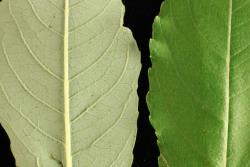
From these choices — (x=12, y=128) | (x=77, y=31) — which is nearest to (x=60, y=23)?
(x=77, y=31)

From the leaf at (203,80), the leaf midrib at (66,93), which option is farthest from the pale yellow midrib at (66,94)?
the leaf at (203,80)

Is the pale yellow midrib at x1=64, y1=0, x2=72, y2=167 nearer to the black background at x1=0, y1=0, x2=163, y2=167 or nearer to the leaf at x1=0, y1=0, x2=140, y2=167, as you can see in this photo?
the leaf at x1=0, y1=0, x2=140, y2=167

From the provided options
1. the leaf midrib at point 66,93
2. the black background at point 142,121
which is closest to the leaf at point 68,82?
the leaf midrib at point 66,93

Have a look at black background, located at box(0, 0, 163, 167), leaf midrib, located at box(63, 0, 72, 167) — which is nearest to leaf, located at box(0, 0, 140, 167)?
leaf midrib, located at box(63, 0, 72, 167)

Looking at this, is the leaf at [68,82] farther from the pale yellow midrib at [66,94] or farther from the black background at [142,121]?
the black background at [142,121]

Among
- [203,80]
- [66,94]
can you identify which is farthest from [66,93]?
[203,80]

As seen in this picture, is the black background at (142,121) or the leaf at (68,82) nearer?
the leaf at (68,82)

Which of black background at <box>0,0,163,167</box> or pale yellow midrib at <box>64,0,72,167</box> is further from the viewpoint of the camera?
black background at <box>0,0,163,167</box>
